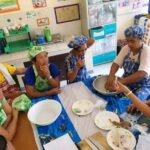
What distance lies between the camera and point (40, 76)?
179 cm

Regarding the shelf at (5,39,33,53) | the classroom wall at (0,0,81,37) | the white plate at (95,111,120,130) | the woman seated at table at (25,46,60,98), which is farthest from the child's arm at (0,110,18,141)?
the classroom wall at (0,0,81,37)

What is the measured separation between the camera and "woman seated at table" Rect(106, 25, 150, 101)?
1568 mm

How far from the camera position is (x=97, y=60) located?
Result: 3529mm

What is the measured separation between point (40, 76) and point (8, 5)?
176cm

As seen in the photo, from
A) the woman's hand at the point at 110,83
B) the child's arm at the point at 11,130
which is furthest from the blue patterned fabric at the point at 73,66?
the child's arm at the point at 11,130

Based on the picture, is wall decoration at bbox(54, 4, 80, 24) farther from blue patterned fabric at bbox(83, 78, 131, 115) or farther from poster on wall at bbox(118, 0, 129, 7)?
blue patterned fabric at bbox(83, 78, 131, 115)

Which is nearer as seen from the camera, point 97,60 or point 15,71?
point 15,71

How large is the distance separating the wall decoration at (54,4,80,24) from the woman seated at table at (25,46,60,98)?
1667 mm

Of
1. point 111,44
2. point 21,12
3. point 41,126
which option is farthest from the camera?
point 111,44

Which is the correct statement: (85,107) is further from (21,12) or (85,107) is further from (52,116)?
(21,12)

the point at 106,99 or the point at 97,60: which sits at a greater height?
the point at 106,99

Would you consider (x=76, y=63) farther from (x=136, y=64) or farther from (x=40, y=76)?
(x=136, y=64)

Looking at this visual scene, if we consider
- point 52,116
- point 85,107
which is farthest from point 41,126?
point 85,107

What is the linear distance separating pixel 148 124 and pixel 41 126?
740 mm
